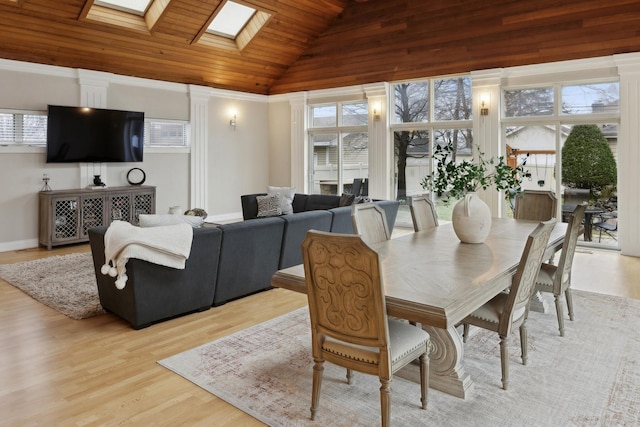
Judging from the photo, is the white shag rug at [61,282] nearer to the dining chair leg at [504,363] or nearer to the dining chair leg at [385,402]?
the dining chair leg at [385,402]

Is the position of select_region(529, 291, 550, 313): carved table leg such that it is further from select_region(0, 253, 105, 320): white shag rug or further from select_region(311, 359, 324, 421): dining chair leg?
select_region(0, 253, 105, 320): white shag rug

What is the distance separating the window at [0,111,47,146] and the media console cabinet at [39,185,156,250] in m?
0.81

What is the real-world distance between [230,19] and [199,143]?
7.97 ft

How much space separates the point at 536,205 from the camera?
4.54 m

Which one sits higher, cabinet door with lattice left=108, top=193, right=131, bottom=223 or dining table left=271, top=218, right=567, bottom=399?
cabinet door with lattice left=108, top=193, right=131, bottom=223

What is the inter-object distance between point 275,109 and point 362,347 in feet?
28.7

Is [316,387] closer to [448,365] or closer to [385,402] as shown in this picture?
[385,402]

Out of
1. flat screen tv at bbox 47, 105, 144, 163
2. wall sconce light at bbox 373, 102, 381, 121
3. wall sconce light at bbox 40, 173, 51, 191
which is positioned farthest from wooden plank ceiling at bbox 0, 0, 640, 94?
wall sconce light at bbox 40, 173, 51, 191

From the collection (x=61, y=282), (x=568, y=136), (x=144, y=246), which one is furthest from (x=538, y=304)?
(x=61, y=282)

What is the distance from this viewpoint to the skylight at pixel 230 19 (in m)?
7.64

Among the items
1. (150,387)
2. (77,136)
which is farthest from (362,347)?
(77,136)

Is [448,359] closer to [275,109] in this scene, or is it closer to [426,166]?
[426,166]

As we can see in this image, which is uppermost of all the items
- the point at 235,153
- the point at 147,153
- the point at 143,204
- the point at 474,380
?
the point at 235,153

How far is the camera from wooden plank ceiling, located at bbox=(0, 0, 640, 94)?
6.12 metres
